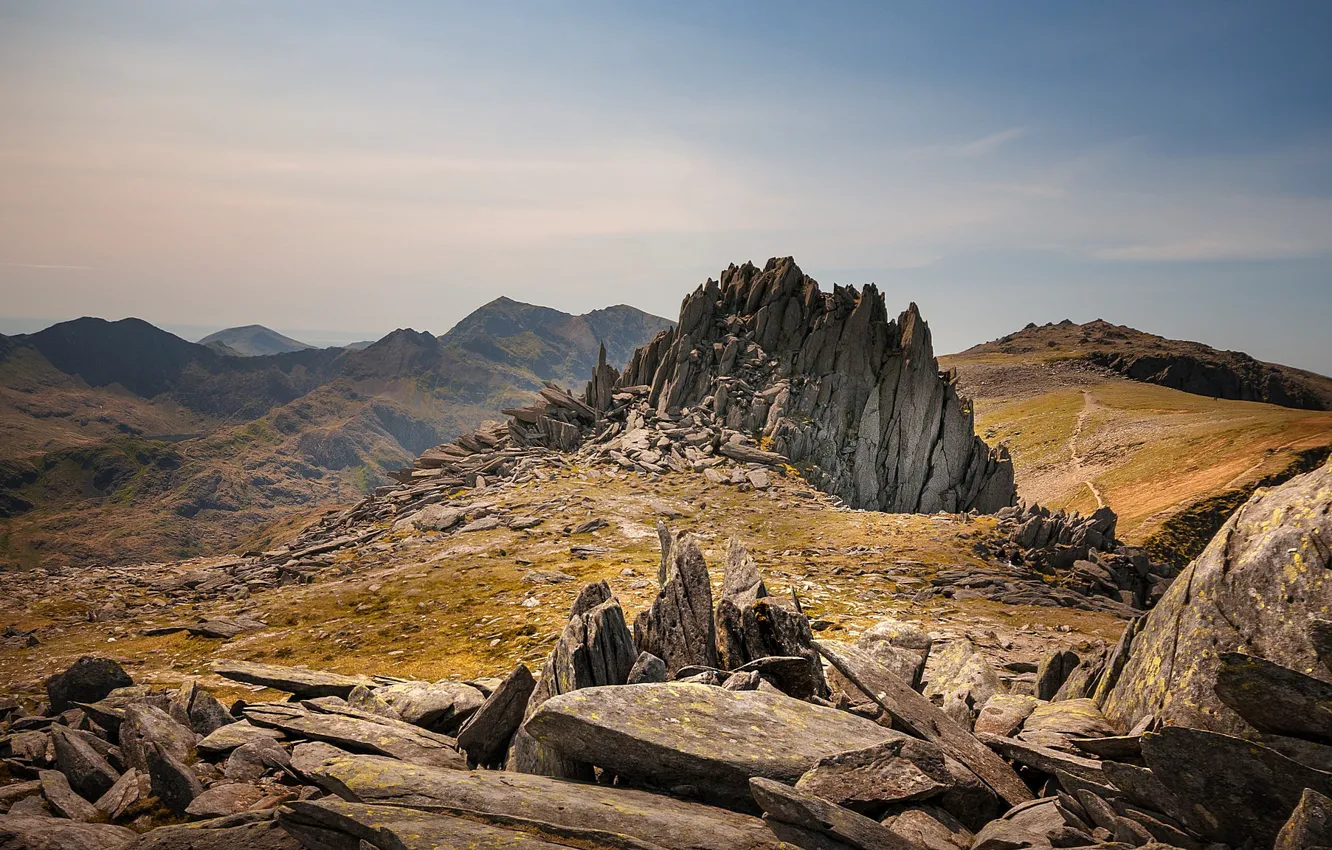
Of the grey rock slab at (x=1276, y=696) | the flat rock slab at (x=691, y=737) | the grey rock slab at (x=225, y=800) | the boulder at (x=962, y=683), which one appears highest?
the grey rock slab at (x=1276, y=696)

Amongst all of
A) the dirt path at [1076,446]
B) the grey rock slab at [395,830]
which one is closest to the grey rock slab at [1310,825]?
the grey rock slab at [395,830]

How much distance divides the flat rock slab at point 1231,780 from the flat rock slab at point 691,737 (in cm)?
439

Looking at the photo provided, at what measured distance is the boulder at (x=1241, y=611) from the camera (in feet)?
34.4

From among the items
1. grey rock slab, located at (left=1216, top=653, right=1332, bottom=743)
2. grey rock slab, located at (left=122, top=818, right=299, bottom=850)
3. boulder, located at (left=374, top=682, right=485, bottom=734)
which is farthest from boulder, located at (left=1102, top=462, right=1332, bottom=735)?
grey rock slab, located at (left=122, top=818, right=299, bottom=850)

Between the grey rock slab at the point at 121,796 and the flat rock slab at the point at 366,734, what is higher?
the flat rock slab at the point at 366,734

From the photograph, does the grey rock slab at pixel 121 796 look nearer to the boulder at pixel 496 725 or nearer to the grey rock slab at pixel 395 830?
the grey rock slab at pixel 395 830

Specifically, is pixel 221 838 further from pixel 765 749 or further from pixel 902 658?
pixel 902 658

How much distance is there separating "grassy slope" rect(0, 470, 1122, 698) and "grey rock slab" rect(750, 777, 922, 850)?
18047 millimetres

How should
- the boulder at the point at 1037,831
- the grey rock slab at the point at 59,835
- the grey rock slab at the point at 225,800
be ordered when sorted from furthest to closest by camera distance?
the grey rock slab at the point at 225,800 → the grey rock slab at the point at 59,835 → the boulder at the point at 1037,831

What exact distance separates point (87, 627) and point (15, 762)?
25544 mm

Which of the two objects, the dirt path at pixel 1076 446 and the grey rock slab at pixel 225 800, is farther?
the dirt path at pixel 1076 446

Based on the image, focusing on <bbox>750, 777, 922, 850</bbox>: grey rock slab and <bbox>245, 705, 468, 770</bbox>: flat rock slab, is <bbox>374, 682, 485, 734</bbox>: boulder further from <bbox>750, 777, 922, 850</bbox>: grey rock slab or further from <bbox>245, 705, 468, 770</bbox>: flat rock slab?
<bbox>750, 777, 922, 850</bbox>: grey rock slab

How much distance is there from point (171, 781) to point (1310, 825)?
1939 cm

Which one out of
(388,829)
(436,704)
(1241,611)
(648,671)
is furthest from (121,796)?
(1241,611)
